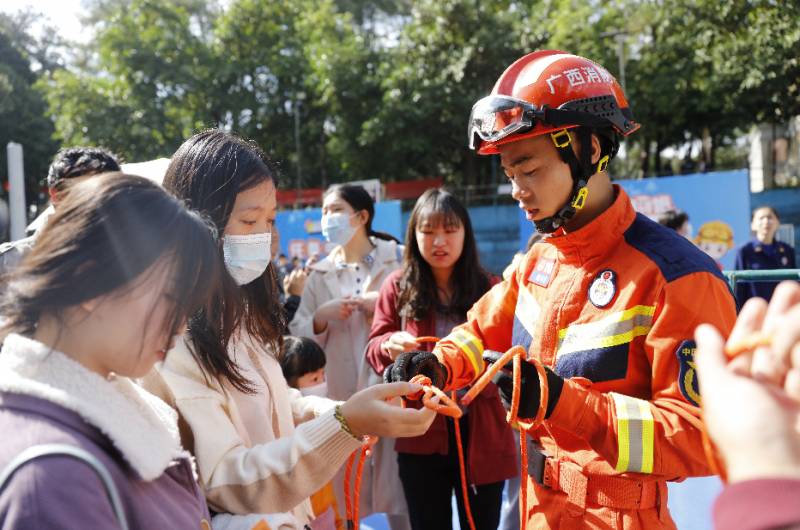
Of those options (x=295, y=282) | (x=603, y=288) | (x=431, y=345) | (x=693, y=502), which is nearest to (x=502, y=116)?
(x=603, y=288)

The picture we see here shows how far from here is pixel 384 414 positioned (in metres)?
1.77

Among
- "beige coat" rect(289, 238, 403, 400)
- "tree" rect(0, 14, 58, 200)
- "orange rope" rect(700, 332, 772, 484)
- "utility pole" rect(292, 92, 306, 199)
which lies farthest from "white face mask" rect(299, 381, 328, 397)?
"tree" rect(0, 14, 58, 200)

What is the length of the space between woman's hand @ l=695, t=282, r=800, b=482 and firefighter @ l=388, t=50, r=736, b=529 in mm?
812

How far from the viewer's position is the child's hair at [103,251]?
44.9 inches

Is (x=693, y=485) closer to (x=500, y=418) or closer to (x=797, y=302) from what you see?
(x=500, y=418)

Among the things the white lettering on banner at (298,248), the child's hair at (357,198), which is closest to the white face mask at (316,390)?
the child's hair at (357,198)

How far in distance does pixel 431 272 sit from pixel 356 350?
0.84m

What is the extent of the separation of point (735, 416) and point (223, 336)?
1.40 m

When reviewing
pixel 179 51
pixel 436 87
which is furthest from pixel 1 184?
pixel 436 87

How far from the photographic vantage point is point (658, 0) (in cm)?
1988

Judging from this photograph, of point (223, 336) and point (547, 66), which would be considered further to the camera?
point (547, 66)

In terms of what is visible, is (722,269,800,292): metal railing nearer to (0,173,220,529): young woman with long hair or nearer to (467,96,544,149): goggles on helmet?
(467,96,544,149): goggles on helmet

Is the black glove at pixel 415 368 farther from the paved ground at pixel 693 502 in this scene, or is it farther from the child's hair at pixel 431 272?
the paved ground at pixel 693 502

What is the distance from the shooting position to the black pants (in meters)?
3.36
